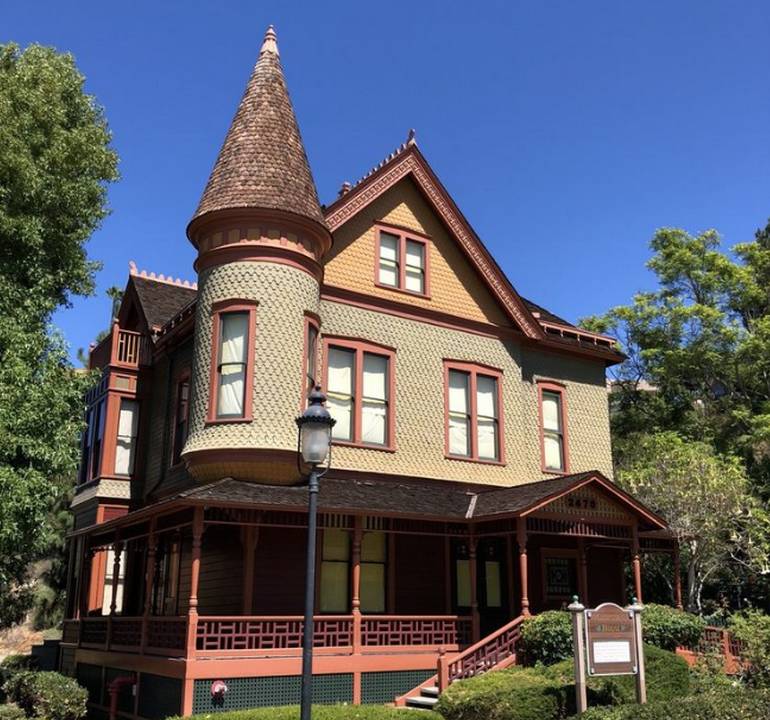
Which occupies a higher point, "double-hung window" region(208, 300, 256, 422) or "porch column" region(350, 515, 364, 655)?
"double-hung window" region(208, 300, 256, 422)

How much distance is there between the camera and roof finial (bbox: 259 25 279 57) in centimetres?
2205

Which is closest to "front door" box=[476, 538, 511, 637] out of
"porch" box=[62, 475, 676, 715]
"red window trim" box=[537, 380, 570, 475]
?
"porch" box=[62, 475, 676, 715]

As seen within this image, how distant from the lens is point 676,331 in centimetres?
3834

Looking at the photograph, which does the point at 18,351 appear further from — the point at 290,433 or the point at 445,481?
the point at 445,481

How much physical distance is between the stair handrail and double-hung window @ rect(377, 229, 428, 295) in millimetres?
9164

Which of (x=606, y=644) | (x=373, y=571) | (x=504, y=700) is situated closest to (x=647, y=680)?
(x=606, y=644)

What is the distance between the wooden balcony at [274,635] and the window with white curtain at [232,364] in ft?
14.9

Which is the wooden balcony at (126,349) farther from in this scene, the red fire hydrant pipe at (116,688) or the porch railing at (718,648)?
the porch railing at (718,648)

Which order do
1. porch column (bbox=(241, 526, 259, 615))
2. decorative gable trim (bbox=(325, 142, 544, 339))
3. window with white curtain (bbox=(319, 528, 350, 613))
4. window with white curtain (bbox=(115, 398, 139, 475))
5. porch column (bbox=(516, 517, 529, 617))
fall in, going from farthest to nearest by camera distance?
window with white curtain (bbox=(115, 398, 139, 475)) → decorative gable trim (bbox=(325, 142, 544, 339)) → window with white curtain (bbox=(319, 528, 350, 613)) → porch column (bbox=(516, 517, 529, 617)) → porch column (bbox=(241, 526, 259, 615))

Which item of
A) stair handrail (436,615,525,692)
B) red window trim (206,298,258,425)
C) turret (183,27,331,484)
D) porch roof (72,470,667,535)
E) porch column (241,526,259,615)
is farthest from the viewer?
red window trim (206,298,258,425)

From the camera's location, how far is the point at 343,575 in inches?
766

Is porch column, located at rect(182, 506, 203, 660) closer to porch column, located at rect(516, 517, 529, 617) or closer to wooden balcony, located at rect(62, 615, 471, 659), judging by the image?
wooden balcony, located at rect(62, 615, 471, 659)

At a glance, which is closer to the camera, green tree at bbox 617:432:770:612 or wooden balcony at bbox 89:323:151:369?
green tree at bbox 617:432:770:612

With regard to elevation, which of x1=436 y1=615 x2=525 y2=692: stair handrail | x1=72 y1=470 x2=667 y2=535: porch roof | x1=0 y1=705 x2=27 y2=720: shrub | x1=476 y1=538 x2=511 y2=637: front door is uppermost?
x1=72 y1=470 x2=667 y2=535: porch roof
